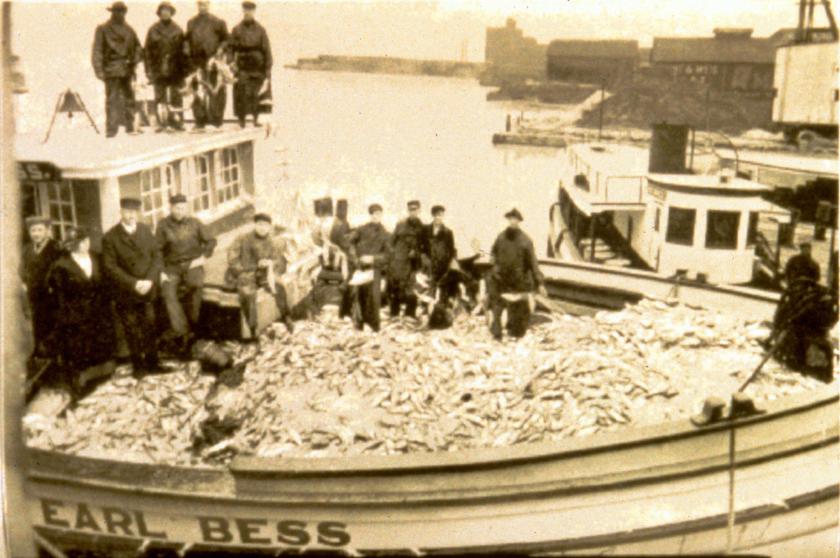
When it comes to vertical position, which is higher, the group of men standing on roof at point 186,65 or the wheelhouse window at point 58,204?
the group of men standing on roof at point 186,65

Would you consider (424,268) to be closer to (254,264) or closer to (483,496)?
(254,264)

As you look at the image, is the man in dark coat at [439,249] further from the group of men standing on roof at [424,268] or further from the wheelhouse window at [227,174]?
the wheelhouse window at [227,174]

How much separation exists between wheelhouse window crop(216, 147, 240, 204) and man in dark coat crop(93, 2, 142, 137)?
0.46 m

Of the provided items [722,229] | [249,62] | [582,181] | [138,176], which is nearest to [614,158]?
[582,181]

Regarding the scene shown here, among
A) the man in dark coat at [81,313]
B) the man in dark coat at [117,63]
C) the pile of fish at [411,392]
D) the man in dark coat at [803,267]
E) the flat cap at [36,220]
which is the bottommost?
the pile of fish at [411,392]

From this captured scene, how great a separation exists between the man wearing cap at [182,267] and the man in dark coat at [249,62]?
52 centimetres

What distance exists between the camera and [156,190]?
3576mm

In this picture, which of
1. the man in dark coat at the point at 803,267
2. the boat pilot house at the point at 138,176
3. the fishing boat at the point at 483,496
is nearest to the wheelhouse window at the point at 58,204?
the boat pilot house at the point at 138,176

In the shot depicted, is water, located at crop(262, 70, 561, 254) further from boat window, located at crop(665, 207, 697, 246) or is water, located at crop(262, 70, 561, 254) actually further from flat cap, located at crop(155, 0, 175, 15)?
boat window, located at crop(665, 207, 697, 246)

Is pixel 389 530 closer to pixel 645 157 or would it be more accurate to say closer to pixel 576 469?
pixel 576 469

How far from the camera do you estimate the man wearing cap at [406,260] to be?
3.69 metres

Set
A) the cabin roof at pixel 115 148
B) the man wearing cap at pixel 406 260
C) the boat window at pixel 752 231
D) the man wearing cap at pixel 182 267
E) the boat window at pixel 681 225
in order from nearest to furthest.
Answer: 1. the cabin roof at pixel 115 148
2. the man wearing cap at pixel 182 267
3. the man wearing cap at pixel 406 260
4. the boat window at pixel 752 231
5. the boat window at pixel 681 225

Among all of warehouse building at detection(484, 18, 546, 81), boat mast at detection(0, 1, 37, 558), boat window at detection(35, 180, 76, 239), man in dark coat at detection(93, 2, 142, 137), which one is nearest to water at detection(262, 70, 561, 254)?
warehouse building at detection(484, 18, 546, 81)

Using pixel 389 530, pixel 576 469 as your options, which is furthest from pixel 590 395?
pixel 389 530
